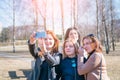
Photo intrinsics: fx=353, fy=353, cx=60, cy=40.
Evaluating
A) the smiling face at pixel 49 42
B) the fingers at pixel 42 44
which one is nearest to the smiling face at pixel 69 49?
the smiling face at pixel 49 42

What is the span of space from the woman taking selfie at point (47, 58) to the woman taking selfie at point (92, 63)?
12.5 inches

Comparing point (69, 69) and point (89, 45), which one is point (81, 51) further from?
point (69, 69)

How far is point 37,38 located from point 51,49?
0.90ft

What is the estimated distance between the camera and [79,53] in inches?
166

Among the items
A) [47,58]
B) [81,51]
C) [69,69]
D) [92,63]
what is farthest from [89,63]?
[47,58]

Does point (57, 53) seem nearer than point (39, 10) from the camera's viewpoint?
Yes

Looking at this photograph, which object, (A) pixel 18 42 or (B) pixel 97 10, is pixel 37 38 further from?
(A) pixel 18 42

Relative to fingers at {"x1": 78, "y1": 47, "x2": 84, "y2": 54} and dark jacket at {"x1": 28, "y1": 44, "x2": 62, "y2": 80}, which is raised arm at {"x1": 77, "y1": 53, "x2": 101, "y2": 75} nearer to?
fingers at {"x1": 78, "y1": 47, "x2": 84, "y2": 54}

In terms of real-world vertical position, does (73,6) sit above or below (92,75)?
above

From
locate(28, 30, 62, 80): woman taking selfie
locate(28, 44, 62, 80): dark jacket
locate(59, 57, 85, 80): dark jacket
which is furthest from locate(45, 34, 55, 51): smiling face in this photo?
locate(59, 57, 85, 80): dark jacket

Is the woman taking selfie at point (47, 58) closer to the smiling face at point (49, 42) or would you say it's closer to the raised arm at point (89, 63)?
the smiling face at point (49, 42)

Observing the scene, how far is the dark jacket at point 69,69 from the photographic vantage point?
4266 millimetres

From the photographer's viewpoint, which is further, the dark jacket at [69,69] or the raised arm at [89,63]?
the dark jacket at [69,69]

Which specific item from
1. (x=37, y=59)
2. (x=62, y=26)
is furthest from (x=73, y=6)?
(x=37, y=59)
